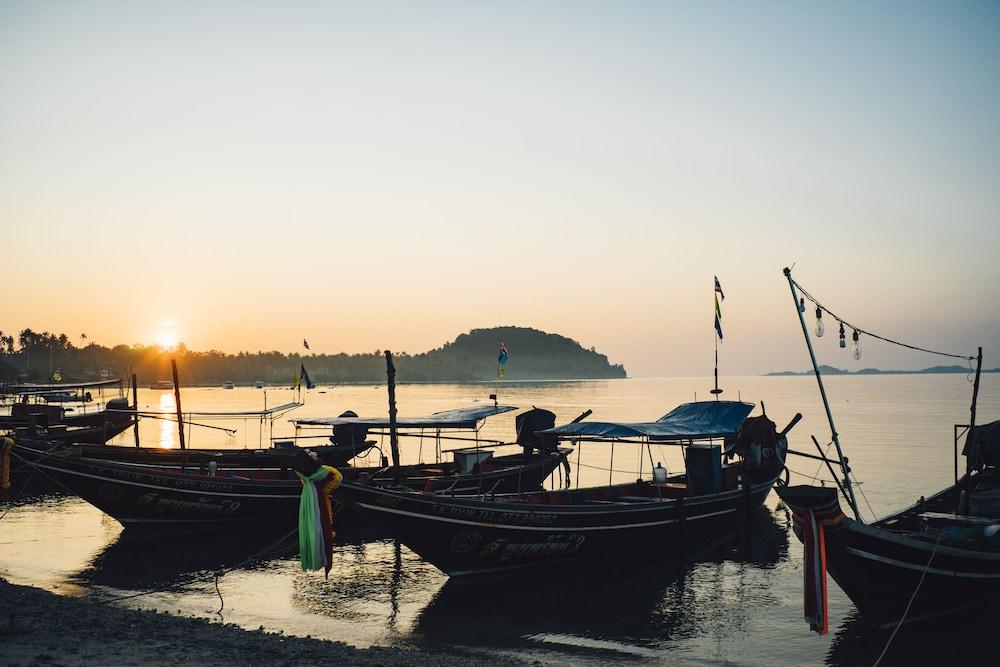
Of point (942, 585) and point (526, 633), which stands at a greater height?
point (942, 585)

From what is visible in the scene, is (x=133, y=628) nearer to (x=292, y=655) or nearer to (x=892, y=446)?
(x=292, y=655)

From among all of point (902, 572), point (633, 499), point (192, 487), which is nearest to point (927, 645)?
point (902, 572)

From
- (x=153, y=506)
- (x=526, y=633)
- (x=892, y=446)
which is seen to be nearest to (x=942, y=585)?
(x=526, y=633)

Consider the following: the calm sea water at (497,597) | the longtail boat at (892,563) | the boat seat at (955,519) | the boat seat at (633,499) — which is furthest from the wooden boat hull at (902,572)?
the boat seat at (633,499)

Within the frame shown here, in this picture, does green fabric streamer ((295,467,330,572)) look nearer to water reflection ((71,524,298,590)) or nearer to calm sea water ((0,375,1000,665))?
calm sea water ((0,375,1000,665))

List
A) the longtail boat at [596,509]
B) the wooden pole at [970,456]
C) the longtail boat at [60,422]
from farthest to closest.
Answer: the longtail boat at [60,422] → the longtail boat at [596,509] → the wooden pole at [970,456]

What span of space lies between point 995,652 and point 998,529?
217 cm

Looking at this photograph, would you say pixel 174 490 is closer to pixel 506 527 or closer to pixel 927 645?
pixel 506 527

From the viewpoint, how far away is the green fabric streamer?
14.2 metres

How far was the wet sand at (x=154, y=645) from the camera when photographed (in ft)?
38.0

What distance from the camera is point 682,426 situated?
78.5ft

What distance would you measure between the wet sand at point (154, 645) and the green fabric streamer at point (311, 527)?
1.42 m

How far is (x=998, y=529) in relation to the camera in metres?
14.3

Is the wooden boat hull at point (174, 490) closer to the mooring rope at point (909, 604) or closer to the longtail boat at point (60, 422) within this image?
the longtail boat at point (60, 422)
